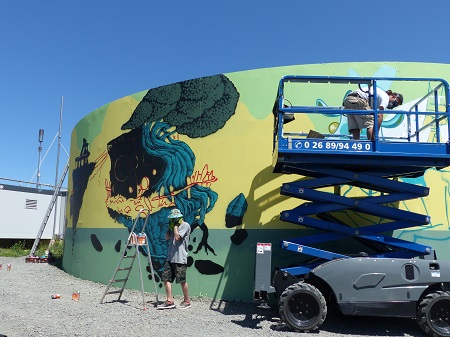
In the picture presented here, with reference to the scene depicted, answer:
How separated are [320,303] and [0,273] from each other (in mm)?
9451

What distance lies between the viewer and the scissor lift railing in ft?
21.7

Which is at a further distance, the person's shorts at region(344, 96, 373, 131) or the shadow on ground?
the person's shorts at region(344, 96, 373, 131)

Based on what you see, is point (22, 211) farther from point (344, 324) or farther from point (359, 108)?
point (359, 108)

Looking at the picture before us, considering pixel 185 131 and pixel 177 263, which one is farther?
pixel 185 131

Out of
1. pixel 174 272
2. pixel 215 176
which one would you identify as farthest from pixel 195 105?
pixel 174 272

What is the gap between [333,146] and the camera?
6645 millimetres

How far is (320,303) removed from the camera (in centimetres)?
646

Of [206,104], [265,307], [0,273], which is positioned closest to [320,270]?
[265,307]

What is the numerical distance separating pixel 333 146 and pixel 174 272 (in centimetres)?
364

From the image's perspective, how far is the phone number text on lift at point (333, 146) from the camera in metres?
6.63

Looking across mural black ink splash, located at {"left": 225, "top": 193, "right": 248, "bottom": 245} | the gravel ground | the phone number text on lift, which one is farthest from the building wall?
the phone number text on lift

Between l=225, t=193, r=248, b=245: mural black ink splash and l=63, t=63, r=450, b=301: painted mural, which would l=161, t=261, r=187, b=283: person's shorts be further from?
l=225, t=193, r=248, b=245: mural black ink splash

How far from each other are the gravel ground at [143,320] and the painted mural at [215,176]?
816 millimetres

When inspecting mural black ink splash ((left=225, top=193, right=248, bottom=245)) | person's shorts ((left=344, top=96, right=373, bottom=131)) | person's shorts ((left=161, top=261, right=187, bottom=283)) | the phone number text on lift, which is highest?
person's shorts ((left=344, top=96, right=373, bottom=131))
